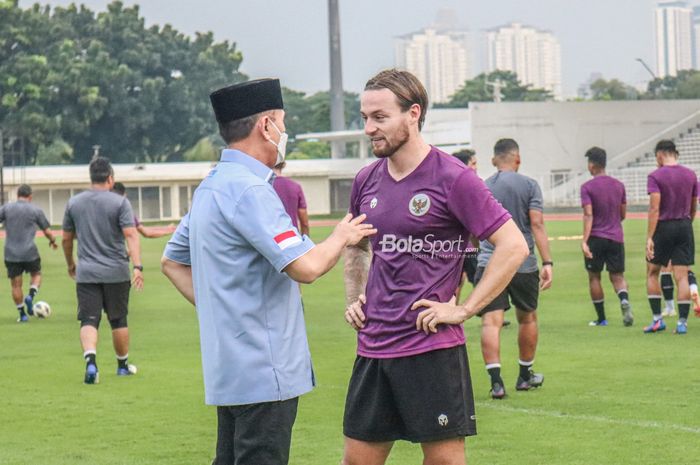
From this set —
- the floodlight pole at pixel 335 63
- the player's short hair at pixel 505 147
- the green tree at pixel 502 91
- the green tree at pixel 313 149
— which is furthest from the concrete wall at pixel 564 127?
the player's short hair at pixel 505 147

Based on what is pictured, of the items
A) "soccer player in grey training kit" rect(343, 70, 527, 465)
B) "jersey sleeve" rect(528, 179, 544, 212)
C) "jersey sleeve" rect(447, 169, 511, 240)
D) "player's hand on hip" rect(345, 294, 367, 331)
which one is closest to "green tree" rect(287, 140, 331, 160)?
"jersey sleeve" rect(528, 179, 544, 212)

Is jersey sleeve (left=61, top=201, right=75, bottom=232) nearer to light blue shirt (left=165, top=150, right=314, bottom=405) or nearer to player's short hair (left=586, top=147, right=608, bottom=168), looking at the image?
player's short hair (left=586, top=147, right=608, bottom=168)

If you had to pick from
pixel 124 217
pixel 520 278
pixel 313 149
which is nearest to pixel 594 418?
pixel 520 278

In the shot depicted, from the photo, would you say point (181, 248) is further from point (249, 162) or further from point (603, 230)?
point (603, 230)

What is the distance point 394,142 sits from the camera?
5770 mm

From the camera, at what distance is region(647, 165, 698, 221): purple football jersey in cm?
1495

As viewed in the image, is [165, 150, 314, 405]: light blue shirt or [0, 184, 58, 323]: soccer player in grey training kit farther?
[0, 184, 58, 323]: soccer player in grey training kit

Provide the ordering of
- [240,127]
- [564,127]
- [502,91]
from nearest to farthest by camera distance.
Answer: [240,127] → [564,127] → [502,91]

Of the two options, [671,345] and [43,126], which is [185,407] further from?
[43,126]

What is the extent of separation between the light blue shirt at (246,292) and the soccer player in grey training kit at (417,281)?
587mm

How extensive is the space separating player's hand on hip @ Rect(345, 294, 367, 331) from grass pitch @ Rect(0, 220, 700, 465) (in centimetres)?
292

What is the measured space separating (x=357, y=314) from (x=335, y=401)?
5.33m

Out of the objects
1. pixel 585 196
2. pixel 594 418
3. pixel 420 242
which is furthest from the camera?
pixel 585 196

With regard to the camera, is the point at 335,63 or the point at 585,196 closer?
the point at 585,196
